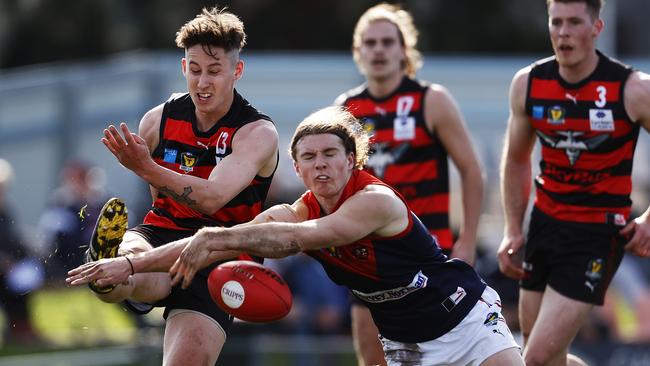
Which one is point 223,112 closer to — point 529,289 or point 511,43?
point 529,289

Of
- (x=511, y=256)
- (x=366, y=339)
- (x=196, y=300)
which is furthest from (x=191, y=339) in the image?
(x=511, y=256)

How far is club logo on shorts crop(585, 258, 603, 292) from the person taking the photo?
685 centimetres

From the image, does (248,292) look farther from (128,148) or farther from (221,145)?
(221,145)

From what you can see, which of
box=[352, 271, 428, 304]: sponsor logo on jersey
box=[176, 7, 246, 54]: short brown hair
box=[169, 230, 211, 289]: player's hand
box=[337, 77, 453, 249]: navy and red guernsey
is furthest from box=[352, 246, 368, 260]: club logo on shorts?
box=[337, 77, 453, 249]: navy and red guernsey

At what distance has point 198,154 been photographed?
622 cm

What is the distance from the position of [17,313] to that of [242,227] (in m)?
6.12

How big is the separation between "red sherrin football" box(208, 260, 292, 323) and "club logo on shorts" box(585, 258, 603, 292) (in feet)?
7.11

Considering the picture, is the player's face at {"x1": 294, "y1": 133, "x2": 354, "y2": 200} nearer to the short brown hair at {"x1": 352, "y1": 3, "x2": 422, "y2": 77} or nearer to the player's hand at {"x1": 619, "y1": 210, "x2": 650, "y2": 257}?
the player's hand at {"x1": 619, "y1": 210, "x2": 650, "y2": 257}

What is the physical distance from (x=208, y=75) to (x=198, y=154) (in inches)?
17.2

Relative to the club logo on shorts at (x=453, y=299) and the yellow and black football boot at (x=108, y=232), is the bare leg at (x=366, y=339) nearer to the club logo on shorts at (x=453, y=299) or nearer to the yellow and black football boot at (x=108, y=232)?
the club logo on shorts at (x=453, y=299)

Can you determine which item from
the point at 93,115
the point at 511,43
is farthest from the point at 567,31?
the point at 511,43

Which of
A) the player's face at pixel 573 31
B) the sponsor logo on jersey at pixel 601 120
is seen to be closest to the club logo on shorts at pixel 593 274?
the sponsor logo on jersey at pixel 601 120

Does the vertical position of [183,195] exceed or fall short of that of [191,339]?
it exceeds it

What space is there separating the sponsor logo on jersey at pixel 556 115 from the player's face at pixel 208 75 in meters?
2.01
